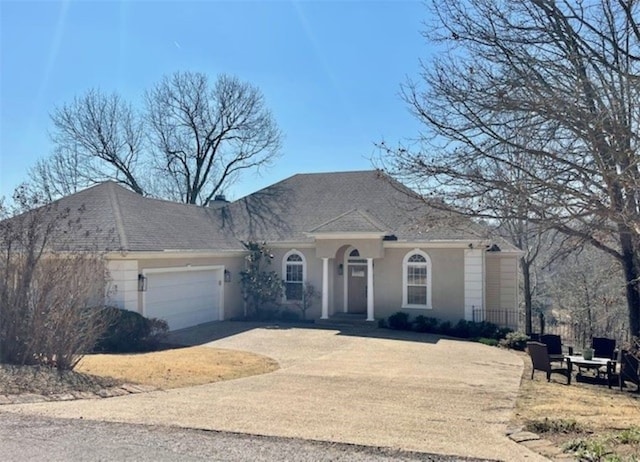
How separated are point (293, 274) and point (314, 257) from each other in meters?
1.33

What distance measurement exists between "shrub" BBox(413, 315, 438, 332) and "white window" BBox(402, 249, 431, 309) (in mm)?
968

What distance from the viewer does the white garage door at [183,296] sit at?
1777 cm

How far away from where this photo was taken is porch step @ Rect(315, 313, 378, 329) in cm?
2088

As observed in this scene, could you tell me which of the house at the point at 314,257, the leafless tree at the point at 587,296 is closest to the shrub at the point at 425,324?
the house at the point at 314,257

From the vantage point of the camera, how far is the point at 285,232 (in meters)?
23.9

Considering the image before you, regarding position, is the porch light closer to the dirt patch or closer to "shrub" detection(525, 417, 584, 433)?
the dirt patch


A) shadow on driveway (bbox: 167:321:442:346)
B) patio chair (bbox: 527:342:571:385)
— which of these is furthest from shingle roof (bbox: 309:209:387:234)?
patio chair (bbox: 527:342:571:385)

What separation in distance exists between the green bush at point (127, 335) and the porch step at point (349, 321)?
25.4ft

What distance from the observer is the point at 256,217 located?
25.9m

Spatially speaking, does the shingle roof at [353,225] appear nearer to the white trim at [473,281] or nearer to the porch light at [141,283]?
the white trim at [473,281]

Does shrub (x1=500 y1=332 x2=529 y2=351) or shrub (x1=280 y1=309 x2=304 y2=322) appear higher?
shrub (x1=280 y1=309 x2=304 y2=322)

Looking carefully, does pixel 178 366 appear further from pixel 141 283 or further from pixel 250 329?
pixel 250 329

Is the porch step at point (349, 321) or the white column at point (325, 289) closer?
the porch step at point (349, 321)

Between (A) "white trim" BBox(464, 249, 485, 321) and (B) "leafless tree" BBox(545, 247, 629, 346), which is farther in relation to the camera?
(B) "leafless tree" BBox(545, 247, 629, 346)
